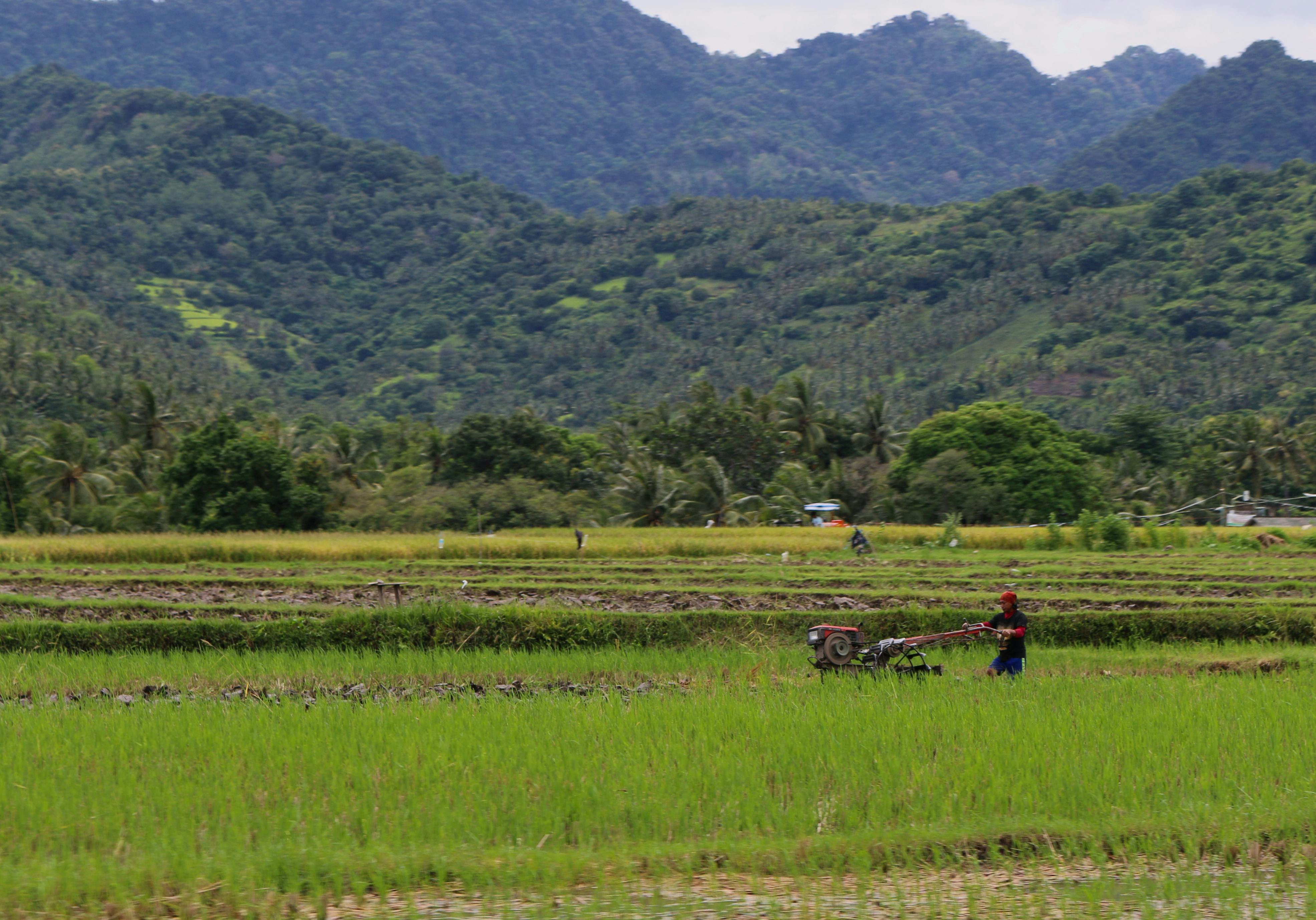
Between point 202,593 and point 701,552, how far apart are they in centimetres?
1615

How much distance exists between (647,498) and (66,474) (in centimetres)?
2758

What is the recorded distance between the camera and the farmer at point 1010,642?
14.8 m

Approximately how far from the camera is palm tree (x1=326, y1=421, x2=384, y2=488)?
65188mm

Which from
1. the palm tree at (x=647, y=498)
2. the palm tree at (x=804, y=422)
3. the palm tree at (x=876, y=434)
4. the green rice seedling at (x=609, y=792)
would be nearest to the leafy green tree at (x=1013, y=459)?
the palm tree at (x=876, y=434)

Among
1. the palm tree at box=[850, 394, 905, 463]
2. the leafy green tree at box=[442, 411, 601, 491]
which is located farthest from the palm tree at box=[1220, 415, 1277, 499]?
the leafy green tree at box=[442, 411, 601, 491]

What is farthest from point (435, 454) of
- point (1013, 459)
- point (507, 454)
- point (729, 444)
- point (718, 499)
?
point (1013, 459)

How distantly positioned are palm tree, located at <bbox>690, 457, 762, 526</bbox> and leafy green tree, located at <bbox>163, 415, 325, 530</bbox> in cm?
1702

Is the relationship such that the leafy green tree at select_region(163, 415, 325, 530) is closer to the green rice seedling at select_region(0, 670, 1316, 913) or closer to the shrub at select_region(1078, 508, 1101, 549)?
the shrub at select_region(1078, 508, 1101, 549)

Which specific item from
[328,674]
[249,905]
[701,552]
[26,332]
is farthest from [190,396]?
[249,905]

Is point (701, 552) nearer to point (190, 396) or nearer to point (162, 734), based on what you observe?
point (162, 734)

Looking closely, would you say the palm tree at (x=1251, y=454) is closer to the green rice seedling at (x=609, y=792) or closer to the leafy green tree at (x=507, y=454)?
the leafy green tree at (x=507, y=454)

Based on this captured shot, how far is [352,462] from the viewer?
66438mm

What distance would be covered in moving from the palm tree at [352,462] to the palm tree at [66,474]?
1105 cm

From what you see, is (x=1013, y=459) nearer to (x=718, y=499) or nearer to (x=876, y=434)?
(x=718, y=499)
